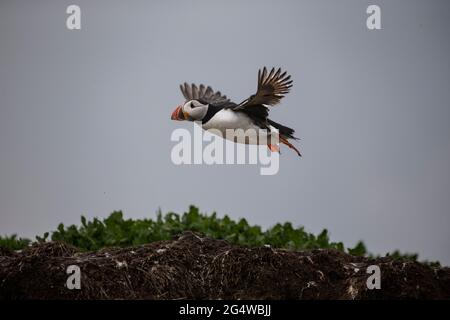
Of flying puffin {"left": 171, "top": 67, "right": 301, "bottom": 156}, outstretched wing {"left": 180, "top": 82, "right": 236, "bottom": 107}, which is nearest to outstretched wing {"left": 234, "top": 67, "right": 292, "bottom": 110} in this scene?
flying puffin {"left": 171, "top": 67, "right": 301, "bottom": 156}

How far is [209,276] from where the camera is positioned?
7910 millimetres

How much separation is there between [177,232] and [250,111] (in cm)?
188

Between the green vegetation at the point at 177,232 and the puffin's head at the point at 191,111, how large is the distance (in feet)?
4.62

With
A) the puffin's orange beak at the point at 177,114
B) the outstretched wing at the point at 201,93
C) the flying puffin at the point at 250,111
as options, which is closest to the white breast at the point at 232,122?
the flying puffin at the point at 250,111

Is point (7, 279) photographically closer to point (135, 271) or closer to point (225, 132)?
point (135, 271)

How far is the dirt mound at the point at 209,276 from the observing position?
303 inches

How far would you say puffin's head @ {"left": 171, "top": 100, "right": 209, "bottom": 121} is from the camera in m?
9.33

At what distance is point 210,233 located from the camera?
9.85m

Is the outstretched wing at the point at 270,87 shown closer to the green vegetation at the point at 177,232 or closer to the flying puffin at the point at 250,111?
the flying puffin at the point at 250,111

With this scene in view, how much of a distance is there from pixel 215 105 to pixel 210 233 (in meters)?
1.58

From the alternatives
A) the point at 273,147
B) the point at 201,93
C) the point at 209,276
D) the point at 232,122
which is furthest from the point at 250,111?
the point at 209,276

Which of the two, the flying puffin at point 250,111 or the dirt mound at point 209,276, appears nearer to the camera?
the dirt mound at point 209,276

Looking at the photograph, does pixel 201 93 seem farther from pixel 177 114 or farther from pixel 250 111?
pixel 250 111
